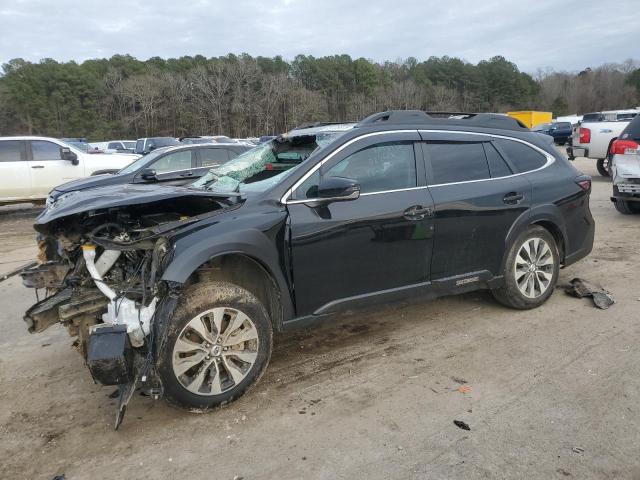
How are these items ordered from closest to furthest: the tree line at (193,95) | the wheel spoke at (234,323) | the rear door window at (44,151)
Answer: the wheel spoke at (234,323)
the rear door window at (44,151)
the tree line at (193,95)

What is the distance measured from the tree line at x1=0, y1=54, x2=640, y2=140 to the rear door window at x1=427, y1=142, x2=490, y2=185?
2457 inches

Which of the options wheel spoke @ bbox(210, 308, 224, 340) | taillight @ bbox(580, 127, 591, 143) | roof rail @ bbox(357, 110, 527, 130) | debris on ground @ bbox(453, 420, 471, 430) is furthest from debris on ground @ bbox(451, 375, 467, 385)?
taillight @ bbox(580, 127, 591, 143)

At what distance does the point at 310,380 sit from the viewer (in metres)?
3.57

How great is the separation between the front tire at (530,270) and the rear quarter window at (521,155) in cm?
59

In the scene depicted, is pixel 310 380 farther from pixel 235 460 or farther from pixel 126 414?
pixel 126 414

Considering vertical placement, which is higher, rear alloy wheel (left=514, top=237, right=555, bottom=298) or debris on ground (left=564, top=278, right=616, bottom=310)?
rear alloy wheel (left=514, top=237, right=555, bottom=298)

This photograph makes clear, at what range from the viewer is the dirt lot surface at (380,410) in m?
2.67

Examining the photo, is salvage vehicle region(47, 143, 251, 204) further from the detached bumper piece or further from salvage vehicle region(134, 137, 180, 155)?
salvage vehicle region(134, 137, 180, 155)

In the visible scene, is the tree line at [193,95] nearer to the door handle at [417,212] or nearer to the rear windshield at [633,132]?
the rear windshield at [633,132]

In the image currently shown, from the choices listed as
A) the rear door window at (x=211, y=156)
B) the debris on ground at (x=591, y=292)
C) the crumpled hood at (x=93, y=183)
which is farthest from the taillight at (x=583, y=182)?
the crumpled hood at (x=93, y=183)

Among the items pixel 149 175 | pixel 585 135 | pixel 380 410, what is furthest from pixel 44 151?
pixel 585 135

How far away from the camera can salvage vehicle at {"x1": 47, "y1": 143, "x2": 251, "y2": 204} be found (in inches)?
346

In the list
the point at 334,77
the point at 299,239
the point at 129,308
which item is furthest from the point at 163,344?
the point at 334,77

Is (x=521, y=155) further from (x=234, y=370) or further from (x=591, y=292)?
(x=234, y=370)
